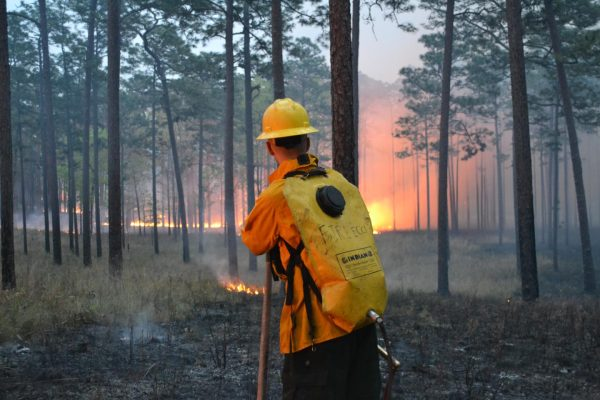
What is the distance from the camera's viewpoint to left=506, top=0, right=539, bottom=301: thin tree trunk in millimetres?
12242

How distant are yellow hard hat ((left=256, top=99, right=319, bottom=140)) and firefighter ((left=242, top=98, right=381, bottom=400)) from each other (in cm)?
22

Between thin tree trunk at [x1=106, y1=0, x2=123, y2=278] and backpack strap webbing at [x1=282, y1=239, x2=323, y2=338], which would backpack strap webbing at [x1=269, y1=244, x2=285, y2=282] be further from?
thin tree trunk at [x1=106, y1=0, x2=123, y2=278]

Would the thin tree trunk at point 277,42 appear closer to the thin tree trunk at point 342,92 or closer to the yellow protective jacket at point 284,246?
the thin tree trunk at point 342,92

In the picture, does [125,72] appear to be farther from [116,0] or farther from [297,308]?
[297,308]

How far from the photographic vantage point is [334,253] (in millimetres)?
2604

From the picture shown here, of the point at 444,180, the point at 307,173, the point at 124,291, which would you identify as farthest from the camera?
the point at 444,180

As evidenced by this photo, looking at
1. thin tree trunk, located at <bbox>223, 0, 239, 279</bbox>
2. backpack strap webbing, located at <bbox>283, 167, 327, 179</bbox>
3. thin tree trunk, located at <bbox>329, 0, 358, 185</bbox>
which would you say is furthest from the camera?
thin tree trunk, located at <bbox>223, 0, 239, 279</bbox>

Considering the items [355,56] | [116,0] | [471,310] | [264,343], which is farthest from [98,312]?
[355,56]

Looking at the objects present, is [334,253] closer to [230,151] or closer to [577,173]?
[230,151]

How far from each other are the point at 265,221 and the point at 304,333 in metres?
0.66

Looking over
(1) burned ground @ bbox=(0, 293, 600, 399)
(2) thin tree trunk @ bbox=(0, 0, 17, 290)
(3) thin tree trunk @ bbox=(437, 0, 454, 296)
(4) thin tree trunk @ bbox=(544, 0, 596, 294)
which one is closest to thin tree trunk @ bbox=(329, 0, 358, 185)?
(1) burned ground @ bbox=(0, 293, 600, 399)

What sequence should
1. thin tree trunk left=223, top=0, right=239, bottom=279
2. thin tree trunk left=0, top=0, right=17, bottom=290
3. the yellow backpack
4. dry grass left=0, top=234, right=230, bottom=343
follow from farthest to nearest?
thin tree trunk left=223, top=0, right=239, bottom=279, thin tree trunk left=0, top=0, right=17, bottom=290, dry grass left=0, top=234, right=230, bottom=343, the yellow backpack

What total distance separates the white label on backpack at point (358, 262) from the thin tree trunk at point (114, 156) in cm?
1215

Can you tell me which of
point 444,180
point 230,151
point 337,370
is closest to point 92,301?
point 337,370
